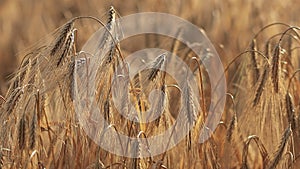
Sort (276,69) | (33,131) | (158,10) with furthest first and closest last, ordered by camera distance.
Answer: (158,10)
(276,69)
(33,131)

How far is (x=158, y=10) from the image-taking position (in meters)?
3.77

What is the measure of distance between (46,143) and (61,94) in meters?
0.52

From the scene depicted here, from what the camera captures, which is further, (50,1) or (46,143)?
(50,1)

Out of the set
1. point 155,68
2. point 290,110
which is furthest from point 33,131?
point 290,110

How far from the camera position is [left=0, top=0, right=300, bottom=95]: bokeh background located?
10.9 ft

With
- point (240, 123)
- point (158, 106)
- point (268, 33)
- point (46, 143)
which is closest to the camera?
point (158, 106)

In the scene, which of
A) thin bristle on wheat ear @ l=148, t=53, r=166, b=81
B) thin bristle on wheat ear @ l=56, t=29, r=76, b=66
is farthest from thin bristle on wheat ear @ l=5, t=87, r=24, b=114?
thin bristle on wheat ear @ l=148, t=53, r=166, b=81

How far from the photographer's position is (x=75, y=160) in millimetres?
1674

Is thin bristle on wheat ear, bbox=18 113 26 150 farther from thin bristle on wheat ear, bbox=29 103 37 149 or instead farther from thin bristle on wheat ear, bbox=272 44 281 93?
thin bristle on wheat ear, bbox=272 44 281 93

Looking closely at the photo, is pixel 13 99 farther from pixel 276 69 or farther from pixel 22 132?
pixel 276 69

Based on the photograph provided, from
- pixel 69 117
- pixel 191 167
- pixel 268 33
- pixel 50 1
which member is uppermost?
pixel 50 1

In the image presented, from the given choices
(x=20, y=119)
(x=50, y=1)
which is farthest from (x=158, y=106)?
(x=50, y=1)

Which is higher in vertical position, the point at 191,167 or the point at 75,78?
the point at 75,78

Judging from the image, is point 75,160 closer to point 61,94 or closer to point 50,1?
point 61,94
